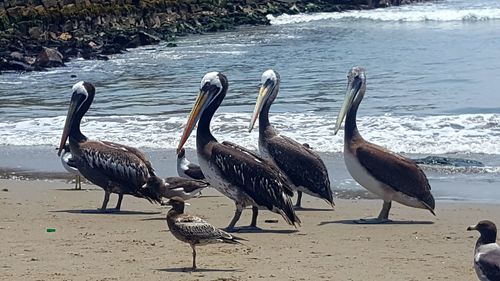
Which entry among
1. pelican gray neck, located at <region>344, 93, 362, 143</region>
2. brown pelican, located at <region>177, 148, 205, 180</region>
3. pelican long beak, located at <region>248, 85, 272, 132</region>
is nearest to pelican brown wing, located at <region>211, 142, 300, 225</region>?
pelican gray neck, located at <region>344, 93, 362, 143</region>

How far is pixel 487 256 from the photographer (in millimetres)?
6746

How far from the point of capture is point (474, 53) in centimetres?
3228

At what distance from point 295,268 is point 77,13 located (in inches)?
1566

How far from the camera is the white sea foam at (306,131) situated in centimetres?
1562

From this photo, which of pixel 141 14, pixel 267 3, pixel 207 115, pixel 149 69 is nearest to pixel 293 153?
pixel 207 115

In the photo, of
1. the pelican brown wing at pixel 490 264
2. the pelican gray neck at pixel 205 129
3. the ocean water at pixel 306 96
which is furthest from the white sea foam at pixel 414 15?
the pelican brown wing at pixel 490 264

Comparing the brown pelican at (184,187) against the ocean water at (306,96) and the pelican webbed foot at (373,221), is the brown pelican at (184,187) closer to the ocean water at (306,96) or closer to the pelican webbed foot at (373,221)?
the pelican webbed foot at (373,221)

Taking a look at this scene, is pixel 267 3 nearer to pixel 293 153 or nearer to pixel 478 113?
pixel 478 113

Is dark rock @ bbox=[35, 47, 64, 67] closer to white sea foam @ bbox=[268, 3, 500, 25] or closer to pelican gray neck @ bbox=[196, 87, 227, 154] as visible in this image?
white sea foam @ bbox=[268, 3, 500, 25]

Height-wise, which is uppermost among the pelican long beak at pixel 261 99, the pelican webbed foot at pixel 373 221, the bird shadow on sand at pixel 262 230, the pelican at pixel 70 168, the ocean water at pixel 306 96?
the pelican long beak at pixel 261 99

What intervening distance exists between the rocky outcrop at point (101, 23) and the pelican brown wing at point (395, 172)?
23608 millimetres

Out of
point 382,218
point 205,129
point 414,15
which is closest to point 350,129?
point 382,218

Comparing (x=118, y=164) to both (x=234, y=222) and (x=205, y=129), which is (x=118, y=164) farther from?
(x=234, y=222)

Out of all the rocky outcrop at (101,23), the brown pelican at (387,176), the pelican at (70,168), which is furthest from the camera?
the rocky outcrop at (101,23)
